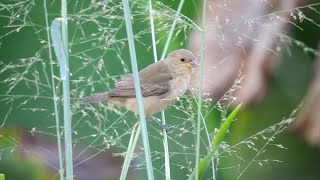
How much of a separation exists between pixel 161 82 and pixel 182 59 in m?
0.06

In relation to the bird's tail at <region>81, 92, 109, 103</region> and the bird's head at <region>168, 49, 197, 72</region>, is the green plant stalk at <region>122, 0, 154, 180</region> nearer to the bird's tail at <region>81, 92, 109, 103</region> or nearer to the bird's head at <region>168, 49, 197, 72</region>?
the bird's tail at <region>81, 92, 109, 103</region>

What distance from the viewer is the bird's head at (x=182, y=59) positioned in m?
1.34

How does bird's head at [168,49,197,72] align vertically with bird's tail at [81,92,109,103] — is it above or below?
above

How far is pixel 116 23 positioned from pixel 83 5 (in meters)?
0.13

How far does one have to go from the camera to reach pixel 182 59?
53.7 inches

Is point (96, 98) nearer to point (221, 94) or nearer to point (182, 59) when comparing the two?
point (182, 59)

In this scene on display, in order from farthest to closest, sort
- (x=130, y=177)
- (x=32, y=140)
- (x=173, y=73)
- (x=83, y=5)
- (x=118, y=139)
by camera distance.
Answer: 1. (x=130, y=177)
2. (x=32, y=140)
3. (x=173, y=73)
4. (x=83, y=5)
5. (x=118, y=139)

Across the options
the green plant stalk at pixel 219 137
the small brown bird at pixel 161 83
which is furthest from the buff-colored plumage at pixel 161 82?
the green plant stalk at pixel 219 137

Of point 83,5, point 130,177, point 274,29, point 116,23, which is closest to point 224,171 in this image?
point 130,177

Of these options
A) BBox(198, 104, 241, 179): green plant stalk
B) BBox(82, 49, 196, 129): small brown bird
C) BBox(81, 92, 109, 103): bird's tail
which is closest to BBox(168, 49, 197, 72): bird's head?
BBox(82, 49, 196, 129): small brown bird

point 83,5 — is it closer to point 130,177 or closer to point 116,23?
point 116,23

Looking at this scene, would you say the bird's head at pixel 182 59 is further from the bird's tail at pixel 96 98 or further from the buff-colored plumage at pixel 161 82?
the bird's tail at pixel 96 98

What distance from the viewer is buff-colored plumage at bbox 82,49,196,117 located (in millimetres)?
1312

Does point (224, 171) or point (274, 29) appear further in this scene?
point (224, 171)
